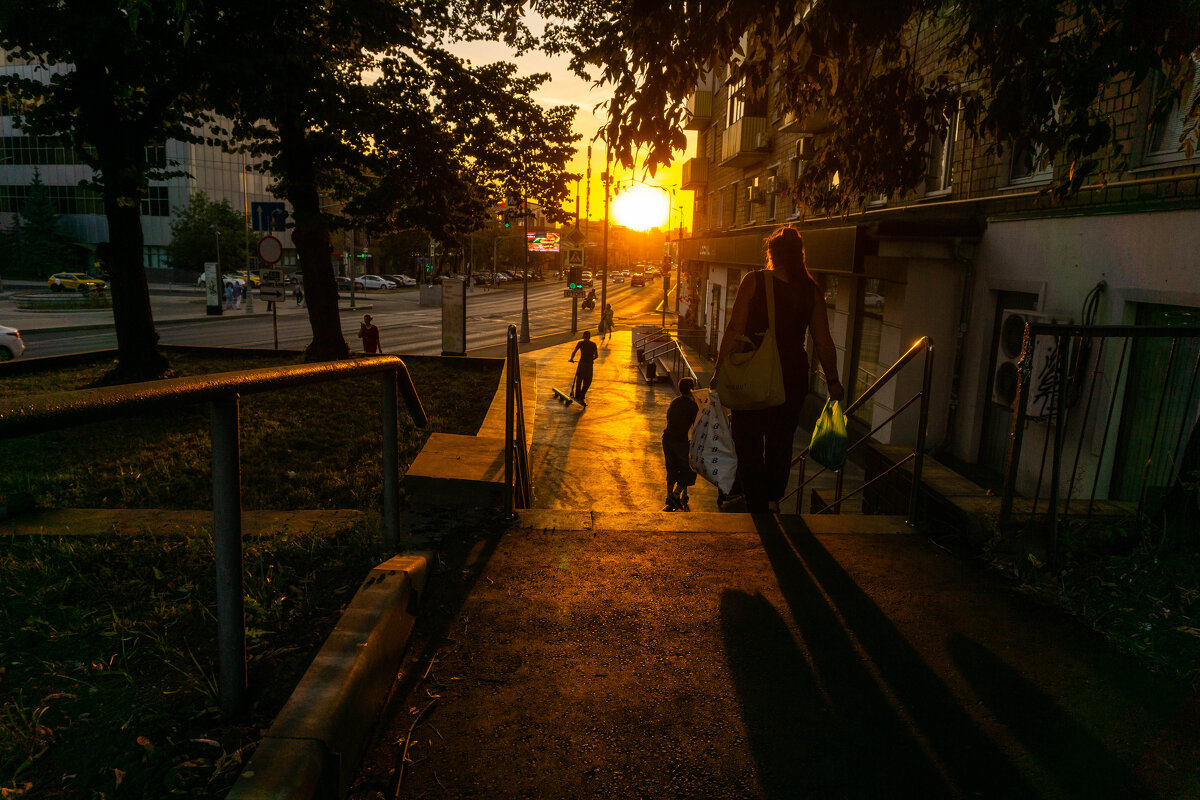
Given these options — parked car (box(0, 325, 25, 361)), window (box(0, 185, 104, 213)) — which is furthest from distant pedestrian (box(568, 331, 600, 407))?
window (box(0, 185, 104, 213))

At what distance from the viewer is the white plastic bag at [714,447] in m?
4.98

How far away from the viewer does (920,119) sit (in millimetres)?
5461

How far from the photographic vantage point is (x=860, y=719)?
2.50 meters

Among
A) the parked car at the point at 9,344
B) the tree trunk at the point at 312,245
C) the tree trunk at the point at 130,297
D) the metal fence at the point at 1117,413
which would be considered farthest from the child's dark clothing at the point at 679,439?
the parked car at the point at 9,344

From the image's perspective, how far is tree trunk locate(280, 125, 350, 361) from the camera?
43.7 feet

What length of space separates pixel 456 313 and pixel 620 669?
1864 centimetres

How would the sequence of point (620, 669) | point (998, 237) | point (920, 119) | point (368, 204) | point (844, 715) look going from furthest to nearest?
point (368, 204) → point (998, 237) → point (920, 119) → point (620, 669) → point (844, 715)

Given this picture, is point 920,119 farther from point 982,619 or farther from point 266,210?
point 266,210

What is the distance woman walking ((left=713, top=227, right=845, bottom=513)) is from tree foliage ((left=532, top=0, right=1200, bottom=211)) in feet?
3.17

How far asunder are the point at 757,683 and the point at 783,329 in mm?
2462

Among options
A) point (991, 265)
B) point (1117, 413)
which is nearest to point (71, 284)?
point (991, 265)

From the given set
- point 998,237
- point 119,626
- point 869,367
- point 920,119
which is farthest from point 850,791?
point 869,367

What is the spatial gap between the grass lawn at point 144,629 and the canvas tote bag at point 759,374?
1.72 m

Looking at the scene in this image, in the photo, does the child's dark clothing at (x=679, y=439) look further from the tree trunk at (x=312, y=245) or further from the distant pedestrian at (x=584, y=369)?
the distant pedestrian at (x=584, y=369)
